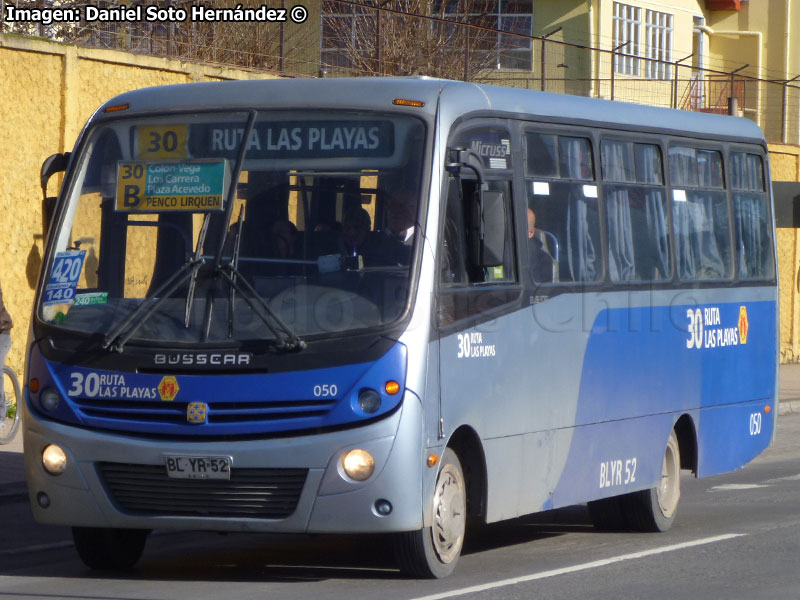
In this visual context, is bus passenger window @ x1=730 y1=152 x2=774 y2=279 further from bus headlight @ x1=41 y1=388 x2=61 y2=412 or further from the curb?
the curb

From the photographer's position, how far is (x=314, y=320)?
7977 mm

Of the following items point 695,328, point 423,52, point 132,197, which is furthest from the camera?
point 423,52

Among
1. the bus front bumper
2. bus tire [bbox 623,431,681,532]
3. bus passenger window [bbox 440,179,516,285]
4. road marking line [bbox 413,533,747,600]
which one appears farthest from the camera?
bus tire [bbox 623,431,681,532]

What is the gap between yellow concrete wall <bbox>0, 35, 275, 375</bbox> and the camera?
16.5 meters

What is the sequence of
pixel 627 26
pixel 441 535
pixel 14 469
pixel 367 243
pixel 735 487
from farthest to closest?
pixel 627 26 < pixel 735 487 < pixel 14 469 < pixel 441 535 < pixel 367 243

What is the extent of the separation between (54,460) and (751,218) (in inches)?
262

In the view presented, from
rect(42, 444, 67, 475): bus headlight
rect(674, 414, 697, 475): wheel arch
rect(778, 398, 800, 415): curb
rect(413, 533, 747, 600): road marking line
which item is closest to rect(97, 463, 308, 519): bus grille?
rect(42, 444, 67, 475): bus headlight

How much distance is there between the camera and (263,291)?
26.6 feet

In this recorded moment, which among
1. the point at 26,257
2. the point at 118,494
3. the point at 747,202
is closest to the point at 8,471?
the point at 26,257

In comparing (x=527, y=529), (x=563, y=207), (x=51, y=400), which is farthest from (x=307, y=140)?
(x=527, y=529)

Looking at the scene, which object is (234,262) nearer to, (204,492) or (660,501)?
(204,492)

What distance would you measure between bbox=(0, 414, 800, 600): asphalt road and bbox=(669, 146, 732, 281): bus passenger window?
74.4 inches

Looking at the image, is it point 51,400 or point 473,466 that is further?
point 473,466

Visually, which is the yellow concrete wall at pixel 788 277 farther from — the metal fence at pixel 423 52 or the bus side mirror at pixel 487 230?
the bus side mirror at pixel 487 230
